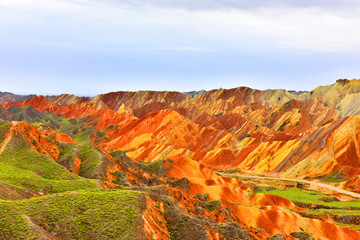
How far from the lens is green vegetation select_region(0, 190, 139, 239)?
25350 millimetres

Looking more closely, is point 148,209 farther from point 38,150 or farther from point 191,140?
point 191,140

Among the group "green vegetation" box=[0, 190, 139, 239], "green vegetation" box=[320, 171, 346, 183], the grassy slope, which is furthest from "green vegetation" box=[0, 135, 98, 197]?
"green vegetation" box=[320, 171, 346, 183]

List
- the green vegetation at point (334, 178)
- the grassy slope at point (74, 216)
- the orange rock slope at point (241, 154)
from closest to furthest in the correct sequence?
the grassy slope at point (74, 216) < the orange rock slope at point (241, 154) < the green vegetation at point (334, 178)

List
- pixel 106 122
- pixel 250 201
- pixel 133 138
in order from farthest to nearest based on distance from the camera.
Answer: pixel 106 122
pixel 133 138
pixel 250 201

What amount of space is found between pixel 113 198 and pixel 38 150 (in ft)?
102

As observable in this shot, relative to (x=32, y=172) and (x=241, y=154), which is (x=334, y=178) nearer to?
(x=241, y=154)

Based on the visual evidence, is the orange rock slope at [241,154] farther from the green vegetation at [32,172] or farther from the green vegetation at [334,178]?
the green vegetation at [32,172]

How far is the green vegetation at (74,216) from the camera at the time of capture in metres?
25.4

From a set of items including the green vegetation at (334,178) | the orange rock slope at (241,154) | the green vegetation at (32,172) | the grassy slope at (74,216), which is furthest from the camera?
the green vegetation at (334,178)

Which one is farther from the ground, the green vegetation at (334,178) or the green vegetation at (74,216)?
the green vegetation at (74,216)

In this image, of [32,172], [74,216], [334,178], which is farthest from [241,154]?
[74,216]

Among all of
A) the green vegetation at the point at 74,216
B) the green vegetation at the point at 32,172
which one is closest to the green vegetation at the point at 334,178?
the green vegetation at the point at 32,172

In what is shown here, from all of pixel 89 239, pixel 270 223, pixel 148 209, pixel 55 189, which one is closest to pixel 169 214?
pixel 148 209

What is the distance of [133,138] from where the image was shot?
159 m
